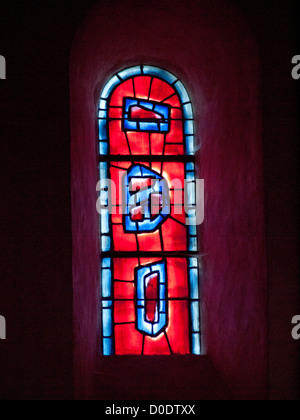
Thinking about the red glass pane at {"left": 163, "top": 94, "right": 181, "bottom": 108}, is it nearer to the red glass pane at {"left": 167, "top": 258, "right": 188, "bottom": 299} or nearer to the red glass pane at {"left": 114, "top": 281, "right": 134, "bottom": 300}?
the red glass pane at {"left": 167, "top": 258, "right": 188, "bottom": 299}

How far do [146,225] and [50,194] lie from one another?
1116mm

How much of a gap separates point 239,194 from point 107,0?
1272mm

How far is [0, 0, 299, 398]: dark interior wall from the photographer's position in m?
2.47

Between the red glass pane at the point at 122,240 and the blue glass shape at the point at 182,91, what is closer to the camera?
the red glass pane at the point at 122,240

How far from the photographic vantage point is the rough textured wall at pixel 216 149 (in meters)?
2.66

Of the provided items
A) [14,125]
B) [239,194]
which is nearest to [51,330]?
[14,125]

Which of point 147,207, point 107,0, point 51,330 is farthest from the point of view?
point 147,207

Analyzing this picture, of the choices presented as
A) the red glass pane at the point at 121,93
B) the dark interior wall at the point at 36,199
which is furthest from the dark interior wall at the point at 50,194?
the red glass pane at the point at 121,93

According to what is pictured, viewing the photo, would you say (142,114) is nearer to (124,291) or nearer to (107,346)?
(124,291)

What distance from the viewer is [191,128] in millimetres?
3670

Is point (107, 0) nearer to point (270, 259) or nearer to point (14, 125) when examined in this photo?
point (14, 125)

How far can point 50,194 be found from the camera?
8.29 ft

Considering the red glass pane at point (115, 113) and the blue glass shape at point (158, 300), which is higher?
the red glass pane at point (115, 113)

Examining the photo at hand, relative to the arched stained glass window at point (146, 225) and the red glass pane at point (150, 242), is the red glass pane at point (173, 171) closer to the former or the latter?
the arched stained glass window at point (146, 225)
